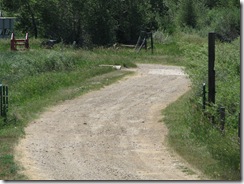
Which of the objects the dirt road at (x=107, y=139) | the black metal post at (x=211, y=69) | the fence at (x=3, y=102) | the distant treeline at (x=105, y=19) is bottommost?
the dirt road at (x=107, y=139)

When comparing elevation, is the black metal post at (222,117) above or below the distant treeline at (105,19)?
below

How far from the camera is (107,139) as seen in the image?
1931 cm

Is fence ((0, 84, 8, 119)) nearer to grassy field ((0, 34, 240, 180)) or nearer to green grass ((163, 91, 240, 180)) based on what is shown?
grassy field ((0, 34, 240, 180))

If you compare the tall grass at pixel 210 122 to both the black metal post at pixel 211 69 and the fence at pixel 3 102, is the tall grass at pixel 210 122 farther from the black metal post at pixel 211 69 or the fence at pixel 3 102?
the fence at pixel 3 102

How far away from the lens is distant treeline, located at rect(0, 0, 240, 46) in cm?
4597

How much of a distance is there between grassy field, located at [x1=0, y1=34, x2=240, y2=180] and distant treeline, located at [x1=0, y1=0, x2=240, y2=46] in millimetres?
6149

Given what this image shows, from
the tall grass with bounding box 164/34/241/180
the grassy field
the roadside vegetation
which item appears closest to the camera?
the tall grass with bounding box 164/34/241/180

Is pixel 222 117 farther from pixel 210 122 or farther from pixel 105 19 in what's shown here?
pixel 105 19

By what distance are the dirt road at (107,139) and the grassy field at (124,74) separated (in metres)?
0.39

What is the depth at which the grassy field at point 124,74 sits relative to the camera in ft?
52.2

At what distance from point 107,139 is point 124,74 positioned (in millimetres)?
13561

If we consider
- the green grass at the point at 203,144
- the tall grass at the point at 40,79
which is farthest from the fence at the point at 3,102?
the green grass at the point at 203,144

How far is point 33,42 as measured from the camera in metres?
44.2

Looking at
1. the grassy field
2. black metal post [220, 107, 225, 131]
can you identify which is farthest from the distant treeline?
black metal post [220, 107, 225, 131]
